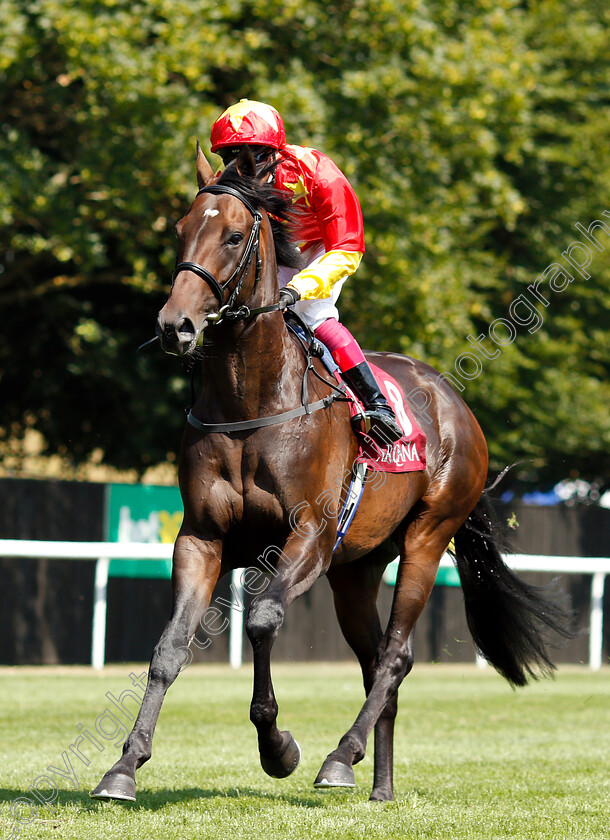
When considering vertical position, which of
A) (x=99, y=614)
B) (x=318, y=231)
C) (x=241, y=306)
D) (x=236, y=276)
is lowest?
(x=99, y=614)

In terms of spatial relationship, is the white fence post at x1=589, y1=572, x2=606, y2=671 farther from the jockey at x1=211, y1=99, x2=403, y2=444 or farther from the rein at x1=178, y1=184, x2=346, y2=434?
the rein at x1=178, y1=184, x2=346, y2=434

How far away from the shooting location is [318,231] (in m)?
4.87

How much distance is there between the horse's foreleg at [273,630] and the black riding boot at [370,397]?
28.2 inches

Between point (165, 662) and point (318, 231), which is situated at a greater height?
point (318, 231)

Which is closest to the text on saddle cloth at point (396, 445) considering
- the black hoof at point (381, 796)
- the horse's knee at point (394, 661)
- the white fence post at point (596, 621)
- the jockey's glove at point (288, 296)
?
the jockey's glove at point (288, 296)

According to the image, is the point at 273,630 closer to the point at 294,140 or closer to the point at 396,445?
the point at 396,445

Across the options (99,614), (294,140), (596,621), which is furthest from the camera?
(596,621)

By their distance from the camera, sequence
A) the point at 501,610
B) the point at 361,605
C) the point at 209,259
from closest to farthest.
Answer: the point at 209,259, the point at 361,605, the point at 501,610

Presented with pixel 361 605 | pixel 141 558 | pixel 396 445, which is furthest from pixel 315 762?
pixel 141 558

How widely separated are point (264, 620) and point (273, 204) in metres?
1.58

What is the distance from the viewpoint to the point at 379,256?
12.9 metres

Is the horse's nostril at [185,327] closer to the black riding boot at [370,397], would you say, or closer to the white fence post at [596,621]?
the black riding boot at [370,397]

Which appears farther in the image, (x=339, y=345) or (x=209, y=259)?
(x=339, y=345)

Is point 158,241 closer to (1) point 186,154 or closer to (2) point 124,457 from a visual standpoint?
(1) point 186,154
